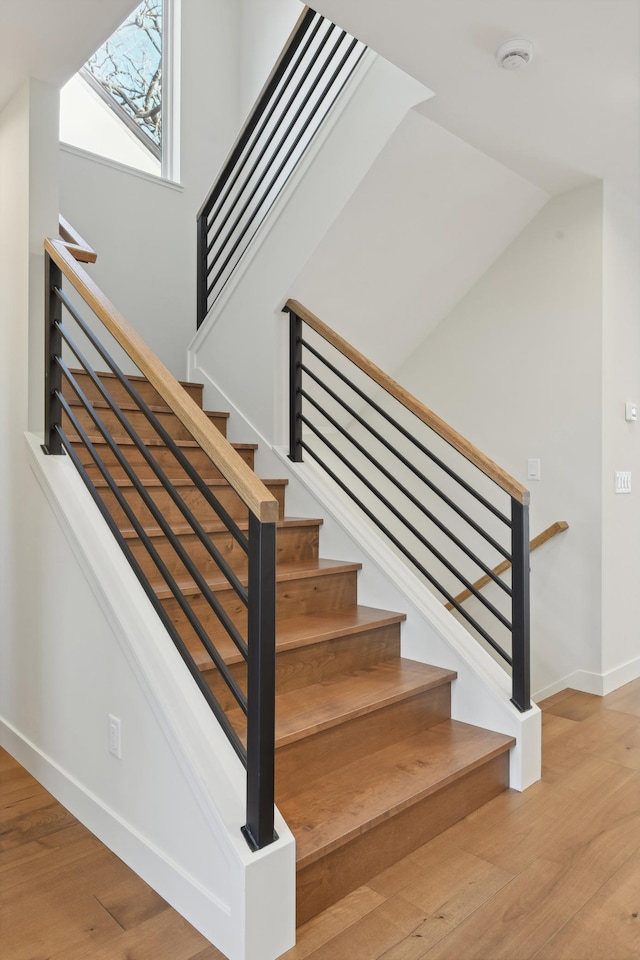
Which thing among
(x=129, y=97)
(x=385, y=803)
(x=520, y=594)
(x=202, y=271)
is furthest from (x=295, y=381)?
(x=129, y=97)

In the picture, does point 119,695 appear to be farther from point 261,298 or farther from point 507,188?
point 507,188

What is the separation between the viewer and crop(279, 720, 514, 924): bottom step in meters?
1.66

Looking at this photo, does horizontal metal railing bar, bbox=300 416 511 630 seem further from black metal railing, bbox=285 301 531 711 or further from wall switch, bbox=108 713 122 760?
wall switch, bbox=108 713 122 760

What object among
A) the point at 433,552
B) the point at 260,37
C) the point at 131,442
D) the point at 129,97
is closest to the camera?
the point at 433,552

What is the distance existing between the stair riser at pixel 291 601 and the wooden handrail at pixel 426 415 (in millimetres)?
721

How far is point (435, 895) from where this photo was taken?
170 cm

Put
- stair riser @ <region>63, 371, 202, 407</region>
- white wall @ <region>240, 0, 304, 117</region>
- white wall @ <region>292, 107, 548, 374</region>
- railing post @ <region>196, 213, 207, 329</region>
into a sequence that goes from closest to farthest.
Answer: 1. white wall @ <region>292, 107, 548, 374</region>
2. stair riser @ <region>63, 371, 202, 407</region>
3. railing post @ <region>196, 213, 207, 329</region>
4. white wall @ <region>240, 0, 304, 117</region>

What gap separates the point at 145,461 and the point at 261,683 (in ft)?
5.90

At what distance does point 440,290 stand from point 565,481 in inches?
48.2

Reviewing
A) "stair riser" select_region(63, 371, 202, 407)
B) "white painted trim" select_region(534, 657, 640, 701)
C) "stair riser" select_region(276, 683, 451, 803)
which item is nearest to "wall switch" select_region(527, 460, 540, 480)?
"white painted trim" select_region(534, 657, 640, 701)

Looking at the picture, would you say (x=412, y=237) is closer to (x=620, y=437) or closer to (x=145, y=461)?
(x=620, y=437)

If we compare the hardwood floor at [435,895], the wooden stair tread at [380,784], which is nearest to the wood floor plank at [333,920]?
the hardwood floor at [435,895]

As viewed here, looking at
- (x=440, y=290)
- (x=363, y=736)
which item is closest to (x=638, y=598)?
(x=440, y=290)

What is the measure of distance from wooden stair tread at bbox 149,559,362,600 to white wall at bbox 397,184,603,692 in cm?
126
